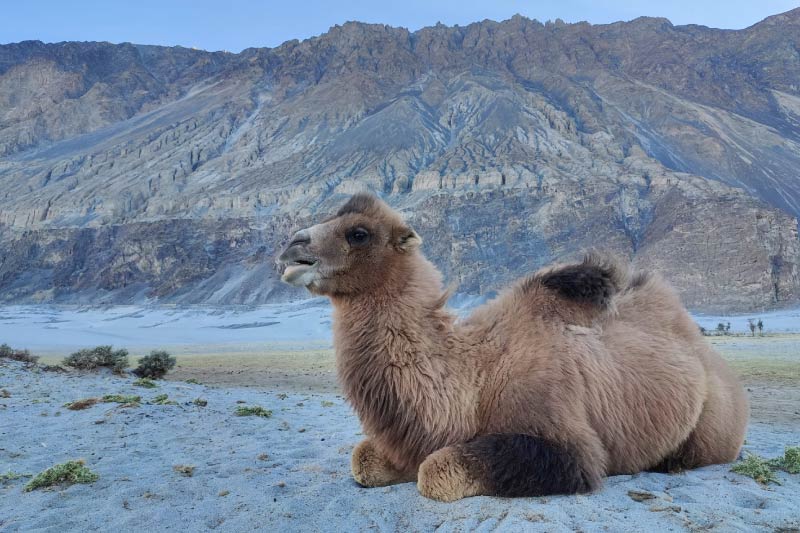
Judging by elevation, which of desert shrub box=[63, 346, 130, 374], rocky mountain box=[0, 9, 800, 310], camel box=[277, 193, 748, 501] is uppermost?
rocky mountain box=[0, 9, 800, 310]

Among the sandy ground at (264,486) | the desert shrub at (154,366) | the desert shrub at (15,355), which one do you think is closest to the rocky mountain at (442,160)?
the desert shrub at (154,366)

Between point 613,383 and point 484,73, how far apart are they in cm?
15129

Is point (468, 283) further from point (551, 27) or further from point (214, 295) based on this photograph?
point (551, 27)

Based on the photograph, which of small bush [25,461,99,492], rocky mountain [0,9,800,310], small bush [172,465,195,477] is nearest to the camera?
small bush [25,461,99,492]

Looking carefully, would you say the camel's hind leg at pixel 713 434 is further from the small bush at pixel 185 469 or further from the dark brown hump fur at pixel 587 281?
the small bush at pixel 185 469

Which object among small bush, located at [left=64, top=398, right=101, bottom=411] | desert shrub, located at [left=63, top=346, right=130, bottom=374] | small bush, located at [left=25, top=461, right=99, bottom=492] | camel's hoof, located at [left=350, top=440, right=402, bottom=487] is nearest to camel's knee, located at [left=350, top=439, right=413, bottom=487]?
camel's hoof, located at [left=350, top=440, right=402, bottom=487]

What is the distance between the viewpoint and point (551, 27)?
579ft

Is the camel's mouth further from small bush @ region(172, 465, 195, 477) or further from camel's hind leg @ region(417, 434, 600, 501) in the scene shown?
small bush @ region(172, 465, 195, 477)

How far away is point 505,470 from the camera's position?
3279 millimetres

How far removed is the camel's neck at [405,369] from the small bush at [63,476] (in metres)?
2.23

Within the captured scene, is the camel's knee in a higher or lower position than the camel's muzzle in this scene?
lower

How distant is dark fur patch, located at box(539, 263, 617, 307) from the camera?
4031 mm

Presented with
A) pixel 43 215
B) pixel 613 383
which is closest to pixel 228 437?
pixel 613 383

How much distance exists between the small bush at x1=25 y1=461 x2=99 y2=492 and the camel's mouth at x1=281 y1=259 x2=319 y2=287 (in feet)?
7.39
